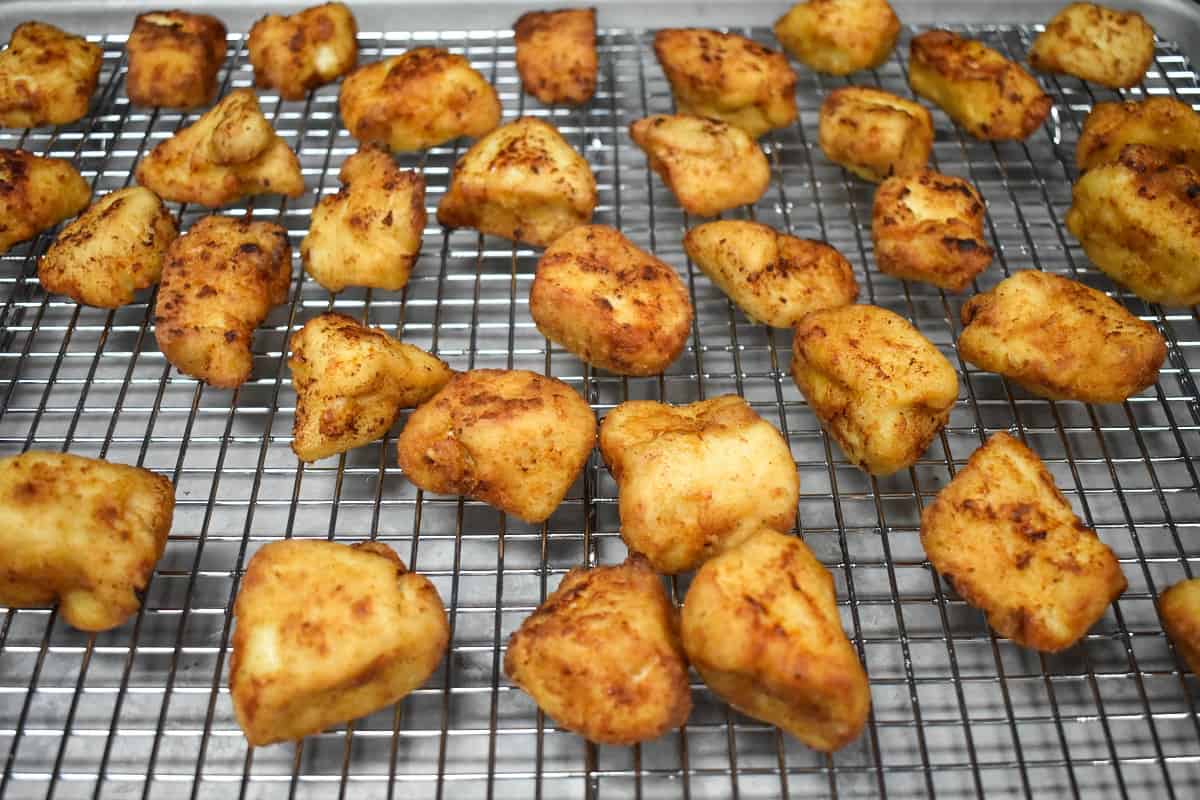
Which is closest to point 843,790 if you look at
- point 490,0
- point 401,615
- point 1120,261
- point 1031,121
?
point 401,615

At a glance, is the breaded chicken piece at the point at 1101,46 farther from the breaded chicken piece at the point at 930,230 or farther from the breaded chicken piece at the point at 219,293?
the breaded chicken piece at the point at 219,293

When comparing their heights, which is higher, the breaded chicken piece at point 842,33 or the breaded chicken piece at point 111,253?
the breaded chicken piece at point 842,33

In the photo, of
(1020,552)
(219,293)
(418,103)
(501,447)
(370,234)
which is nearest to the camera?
(1020,552)

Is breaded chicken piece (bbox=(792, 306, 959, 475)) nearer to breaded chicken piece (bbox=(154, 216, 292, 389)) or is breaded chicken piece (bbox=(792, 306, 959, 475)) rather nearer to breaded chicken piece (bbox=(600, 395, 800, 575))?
breaded chicken piece (bbox=(600, 395, 800, 575))

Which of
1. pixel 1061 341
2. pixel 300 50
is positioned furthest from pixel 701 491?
pixel 300 50

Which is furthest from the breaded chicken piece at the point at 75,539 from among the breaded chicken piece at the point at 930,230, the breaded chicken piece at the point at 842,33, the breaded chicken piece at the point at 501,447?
the breaded chicken piece at the point at 842,33

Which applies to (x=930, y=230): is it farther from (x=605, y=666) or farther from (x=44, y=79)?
(x=44, y=79)

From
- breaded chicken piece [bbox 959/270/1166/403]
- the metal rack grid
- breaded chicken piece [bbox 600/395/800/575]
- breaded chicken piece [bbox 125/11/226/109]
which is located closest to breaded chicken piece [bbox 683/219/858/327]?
the metal rack grid
